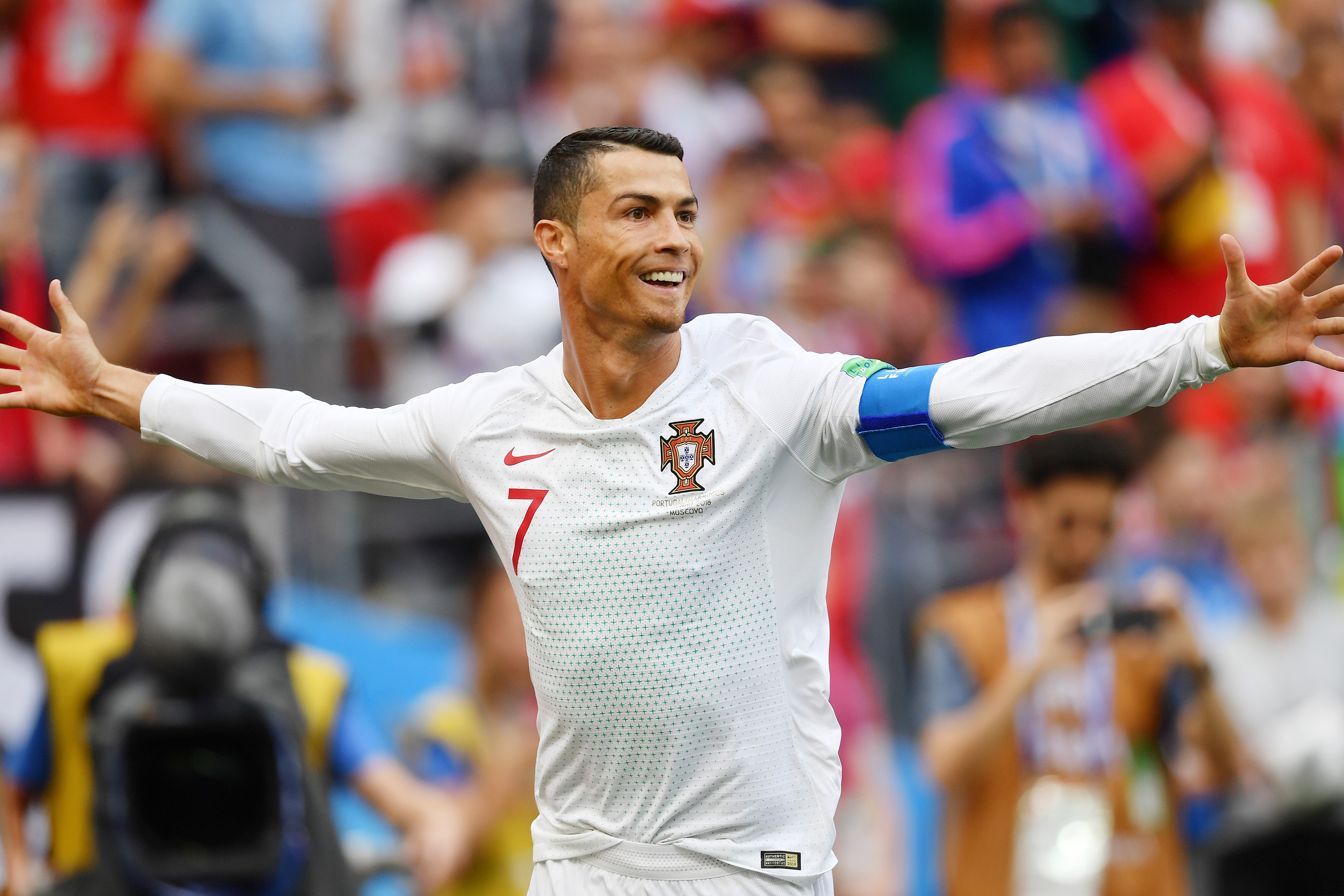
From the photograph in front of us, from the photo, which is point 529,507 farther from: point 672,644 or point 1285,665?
point 1285,665

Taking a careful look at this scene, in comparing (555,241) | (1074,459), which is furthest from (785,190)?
(555,241)

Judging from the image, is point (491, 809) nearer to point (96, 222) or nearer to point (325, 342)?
point (325, 342)

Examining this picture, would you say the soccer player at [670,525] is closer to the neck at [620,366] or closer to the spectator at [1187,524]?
the neck at [620,366]

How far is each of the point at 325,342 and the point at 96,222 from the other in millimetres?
1435

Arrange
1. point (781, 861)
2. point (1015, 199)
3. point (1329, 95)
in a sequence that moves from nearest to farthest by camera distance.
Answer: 1. point (781, 861)
2. point (1015, 199)
3. point (1329, 95)

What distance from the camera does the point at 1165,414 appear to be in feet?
30.5

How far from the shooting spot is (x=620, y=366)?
3.82 metres

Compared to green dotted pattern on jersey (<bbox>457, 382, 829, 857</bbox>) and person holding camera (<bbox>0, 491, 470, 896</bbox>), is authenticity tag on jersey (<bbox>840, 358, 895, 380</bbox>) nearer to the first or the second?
green dotted pattern on jersey (<bbox>457, 382, 829, 857</bbox>)

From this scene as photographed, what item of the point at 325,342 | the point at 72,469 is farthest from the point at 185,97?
the point at 72,469

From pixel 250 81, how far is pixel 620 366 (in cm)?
597

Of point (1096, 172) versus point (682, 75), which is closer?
point (1096, 172)

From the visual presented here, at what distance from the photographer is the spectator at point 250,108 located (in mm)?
8805

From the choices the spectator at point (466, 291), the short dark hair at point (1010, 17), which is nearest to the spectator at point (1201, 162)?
the short dark hair at point (1010, 17)

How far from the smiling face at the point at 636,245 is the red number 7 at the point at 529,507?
0.40 m
